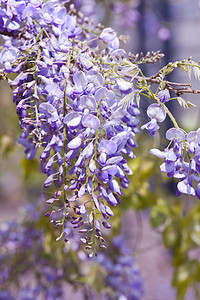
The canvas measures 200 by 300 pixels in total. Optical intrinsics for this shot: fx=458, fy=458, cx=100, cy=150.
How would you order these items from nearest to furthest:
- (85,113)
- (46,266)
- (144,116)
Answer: (85,113)
(144,116)
(46,266)

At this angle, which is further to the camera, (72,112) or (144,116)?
(144,116)

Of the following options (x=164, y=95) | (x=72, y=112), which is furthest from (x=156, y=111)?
(x=72, y=112)

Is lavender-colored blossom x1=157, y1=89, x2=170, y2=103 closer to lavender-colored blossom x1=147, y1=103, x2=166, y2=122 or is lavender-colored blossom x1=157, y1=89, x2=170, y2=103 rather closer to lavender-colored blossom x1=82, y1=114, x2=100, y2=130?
lavender-colored blossom x1=147, y1=103, x2=166, y2=122

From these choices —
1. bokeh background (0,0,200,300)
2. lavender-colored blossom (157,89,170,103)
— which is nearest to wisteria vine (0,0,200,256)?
lavender-colored blossom (157,89,170,103)

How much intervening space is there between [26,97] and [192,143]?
332 mm

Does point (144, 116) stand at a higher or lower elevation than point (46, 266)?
higher

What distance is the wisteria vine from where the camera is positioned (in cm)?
77

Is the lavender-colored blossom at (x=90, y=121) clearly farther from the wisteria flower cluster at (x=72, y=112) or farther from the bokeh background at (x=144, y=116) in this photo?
the bokeh background at (x=144, y=116)

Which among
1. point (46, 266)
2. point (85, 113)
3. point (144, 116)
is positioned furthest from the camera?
point (46, 266)

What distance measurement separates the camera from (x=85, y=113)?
2.52 ft

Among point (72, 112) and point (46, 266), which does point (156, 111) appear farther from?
point (46, 266)

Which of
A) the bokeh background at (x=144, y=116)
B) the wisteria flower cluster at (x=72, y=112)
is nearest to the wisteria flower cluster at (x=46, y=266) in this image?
the bokeh background at (x=144, y=116)

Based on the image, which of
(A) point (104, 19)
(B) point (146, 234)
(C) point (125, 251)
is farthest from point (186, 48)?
(C) point (125, 251)

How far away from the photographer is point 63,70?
824 mm
